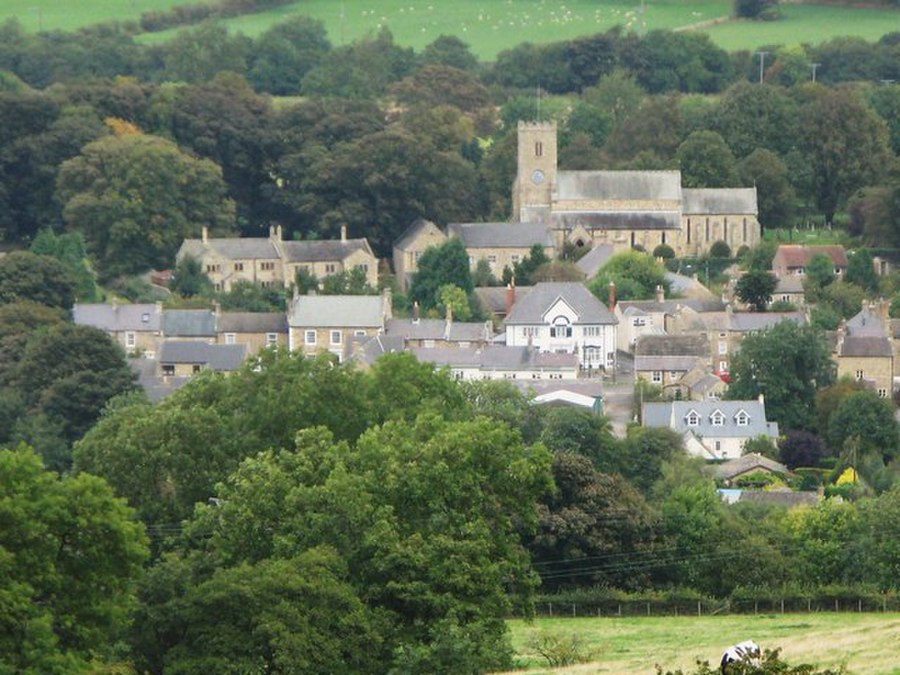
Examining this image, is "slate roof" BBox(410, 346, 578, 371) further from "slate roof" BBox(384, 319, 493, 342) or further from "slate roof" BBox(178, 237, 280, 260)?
"slate roof" BBox(178, 237, 280, 260)

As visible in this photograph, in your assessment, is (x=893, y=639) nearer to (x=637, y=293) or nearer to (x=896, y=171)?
(x=637, y=293)

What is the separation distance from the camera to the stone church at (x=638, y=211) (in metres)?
107

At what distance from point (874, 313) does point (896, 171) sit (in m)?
17.7

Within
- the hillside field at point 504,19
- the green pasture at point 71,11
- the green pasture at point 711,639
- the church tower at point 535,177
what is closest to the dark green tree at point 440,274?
the church tower at point 535,177

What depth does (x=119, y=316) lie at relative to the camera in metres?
94.4

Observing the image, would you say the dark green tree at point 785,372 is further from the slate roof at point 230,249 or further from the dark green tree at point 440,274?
the slate roof at point 230,249

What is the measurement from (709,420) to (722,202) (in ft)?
83.1

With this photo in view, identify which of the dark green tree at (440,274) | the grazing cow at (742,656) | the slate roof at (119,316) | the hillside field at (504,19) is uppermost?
the hillside field at (504,19)

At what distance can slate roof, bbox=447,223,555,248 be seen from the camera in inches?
4094

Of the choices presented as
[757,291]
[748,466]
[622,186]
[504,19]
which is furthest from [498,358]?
[504,19]

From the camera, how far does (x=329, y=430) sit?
185 feet

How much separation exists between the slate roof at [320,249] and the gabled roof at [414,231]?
3.83 feet

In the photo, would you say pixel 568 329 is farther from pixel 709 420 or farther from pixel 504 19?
pixel 504 19

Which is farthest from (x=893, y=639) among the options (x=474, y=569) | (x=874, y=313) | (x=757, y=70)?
(x=757, y=70)
